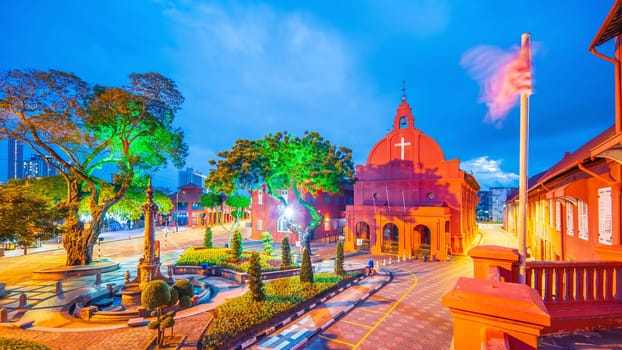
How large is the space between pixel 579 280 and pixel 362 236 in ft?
86.3

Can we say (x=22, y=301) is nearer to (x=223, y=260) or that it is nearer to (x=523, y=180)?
(x=223, y=260)

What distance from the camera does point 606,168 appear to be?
9117mm

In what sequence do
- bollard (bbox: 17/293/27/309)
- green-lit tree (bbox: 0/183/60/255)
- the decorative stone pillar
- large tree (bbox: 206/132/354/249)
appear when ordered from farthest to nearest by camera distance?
large tree (bbox: 206/132/354/249), the decorative stone pillar, bollard (bbox: 17/293/27/309), green-lit tree (bbox: 0/183/60/255)

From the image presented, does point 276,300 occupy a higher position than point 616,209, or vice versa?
point 616,209

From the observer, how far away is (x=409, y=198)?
95.2 feet

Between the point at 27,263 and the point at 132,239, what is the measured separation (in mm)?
15004

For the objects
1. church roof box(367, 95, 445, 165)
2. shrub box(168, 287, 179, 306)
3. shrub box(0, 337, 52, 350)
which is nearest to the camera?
shrub box(0, 337, 52, 350)

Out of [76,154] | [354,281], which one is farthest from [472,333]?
[76,154]

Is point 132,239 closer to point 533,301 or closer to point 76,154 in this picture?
point 76,154

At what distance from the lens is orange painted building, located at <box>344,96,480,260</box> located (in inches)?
1052

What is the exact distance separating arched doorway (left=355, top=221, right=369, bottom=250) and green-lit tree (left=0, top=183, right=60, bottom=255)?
82.3 feet

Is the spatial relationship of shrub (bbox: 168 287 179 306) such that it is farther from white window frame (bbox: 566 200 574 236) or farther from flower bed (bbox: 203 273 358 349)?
white window frame (bbox: 566 200 574 236)

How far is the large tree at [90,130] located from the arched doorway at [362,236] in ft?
67.1

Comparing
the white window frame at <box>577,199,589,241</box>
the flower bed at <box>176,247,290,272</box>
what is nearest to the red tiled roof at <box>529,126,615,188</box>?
the white window frame at <box>577,199,589,241</box>
